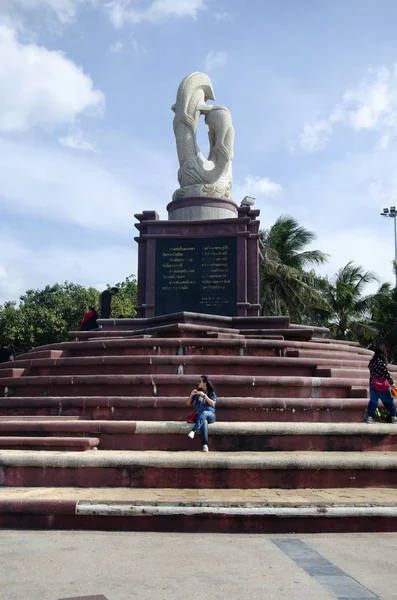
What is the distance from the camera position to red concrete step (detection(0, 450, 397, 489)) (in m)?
6.80

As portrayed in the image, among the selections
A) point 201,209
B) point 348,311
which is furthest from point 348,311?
point 201,209

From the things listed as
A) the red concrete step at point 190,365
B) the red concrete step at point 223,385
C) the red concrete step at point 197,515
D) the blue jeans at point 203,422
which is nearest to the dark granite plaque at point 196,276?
the red concrete step at point 190,365

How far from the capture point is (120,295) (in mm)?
37094

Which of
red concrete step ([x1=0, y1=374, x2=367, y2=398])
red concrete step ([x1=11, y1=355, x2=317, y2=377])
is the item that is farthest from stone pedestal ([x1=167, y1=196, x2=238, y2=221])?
red concrete step ([x1=0, y1=374, x2=367, y2=398])

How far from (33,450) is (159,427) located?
1.69 metres

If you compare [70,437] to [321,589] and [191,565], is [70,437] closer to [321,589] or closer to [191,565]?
[191,565]

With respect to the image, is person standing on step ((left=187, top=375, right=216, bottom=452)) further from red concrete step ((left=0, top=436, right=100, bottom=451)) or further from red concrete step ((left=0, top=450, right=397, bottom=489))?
red concrete step ((left=0, top=436, right=100, bottom=451))

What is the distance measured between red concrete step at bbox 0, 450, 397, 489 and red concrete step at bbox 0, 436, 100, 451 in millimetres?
668

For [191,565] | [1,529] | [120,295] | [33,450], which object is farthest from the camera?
[120,295]

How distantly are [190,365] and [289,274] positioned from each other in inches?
661

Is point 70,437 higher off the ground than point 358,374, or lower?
lower

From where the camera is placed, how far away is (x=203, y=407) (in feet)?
26.2

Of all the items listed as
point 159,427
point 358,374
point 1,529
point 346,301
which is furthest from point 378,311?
point 1,529

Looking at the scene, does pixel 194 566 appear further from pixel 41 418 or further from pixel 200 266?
pixel 200 266
